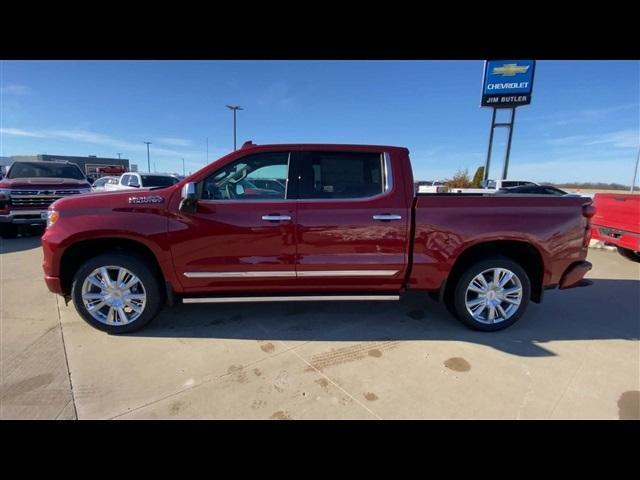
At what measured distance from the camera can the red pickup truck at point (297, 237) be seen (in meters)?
2.88

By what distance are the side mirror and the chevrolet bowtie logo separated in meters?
24.9

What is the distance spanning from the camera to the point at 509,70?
20.5 metres

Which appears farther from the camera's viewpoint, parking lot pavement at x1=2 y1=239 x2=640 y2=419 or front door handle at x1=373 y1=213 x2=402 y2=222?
front door handle at x1=373 y1=213 x2=402 y2=222

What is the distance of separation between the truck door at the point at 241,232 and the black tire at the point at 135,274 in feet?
0.99

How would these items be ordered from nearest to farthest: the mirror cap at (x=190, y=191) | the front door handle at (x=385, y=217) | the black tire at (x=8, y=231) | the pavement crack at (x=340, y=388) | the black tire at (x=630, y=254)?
1. the pavement crack at (x=340, y=388)
2. the mirror cap at (x=190, y=191)
3. the front door handle at (x=385, y=217)
4. the black tire at (x=630, y=254)
5. the black tire at (x=8, y=231)

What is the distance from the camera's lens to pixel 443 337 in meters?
3.07

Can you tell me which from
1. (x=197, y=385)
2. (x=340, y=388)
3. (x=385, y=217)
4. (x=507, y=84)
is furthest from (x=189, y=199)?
(x=507, y=84)

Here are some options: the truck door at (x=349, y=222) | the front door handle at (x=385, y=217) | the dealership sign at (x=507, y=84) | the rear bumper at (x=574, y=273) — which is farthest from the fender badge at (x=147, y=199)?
the dealership sign at (x=507, y=84)

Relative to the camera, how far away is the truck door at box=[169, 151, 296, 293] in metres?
2.88

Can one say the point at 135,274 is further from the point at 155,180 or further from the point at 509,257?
the point at 155,180

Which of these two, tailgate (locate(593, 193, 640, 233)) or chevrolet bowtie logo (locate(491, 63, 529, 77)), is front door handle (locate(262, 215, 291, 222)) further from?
chevrolet bowtie logo (locate(491, 63, 529, 77))

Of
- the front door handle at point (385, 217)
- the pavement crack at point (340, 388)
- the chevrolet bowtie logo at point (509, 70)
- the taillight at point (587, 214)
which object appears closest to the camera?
the pavement crack at point (340, 388)

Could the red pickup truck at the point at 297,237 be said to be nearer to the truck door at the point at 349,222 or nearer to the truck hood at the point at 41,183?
the truck door at the point at 349,222

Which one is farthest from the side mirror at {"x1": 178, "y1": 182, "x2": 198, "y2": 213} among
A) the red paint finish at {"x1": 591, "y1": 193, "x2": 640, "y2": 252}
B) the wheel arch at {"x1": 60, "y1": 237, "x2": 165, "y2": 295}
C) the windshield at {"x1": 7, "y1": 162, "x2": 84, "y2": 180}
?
the windshield at {"x1": 7, "y1": 162, "x2": 84, "y2": 180}
